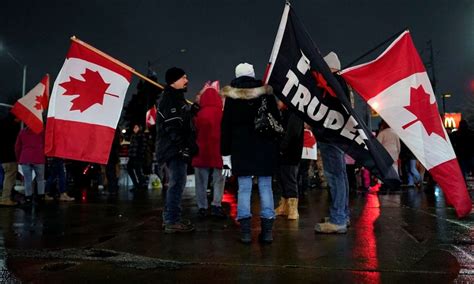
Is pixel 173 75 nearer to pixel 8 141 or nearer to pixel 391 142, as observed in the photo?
pixel 8 141

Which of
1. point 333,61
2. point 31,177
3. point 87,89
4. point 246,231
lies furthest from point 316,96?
point 31,177

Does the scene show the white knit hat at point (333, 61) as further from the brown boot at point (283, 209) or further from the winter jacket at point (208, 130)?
the brown boot at point (283, 209)

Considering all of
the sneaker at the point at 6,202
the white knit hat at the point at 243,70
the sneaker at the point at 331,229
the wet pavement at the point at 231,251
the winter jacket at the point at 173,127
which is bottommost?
the wet pavement at the point at 231,251

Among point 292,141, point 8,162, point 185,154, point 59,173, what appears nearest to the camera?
point 185,154

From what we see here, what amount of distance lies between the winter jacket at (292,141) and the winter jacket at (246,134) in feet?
4.82

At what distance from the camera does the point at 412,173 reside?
13.6 m

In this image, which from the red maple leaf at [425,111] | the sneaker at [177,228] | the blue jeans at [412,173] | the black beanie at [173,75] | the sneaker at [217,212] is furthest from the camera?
the blue jeans at [412,173]

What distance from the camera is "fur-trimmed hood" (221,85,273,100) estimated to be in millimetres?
4859

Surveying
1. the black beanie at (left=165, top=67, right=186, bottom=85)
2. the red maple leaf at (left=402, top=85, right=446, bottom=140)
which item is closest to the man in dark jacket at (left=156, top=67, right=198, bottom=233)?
the black beanie at (left=165, top=67, right=186, bottom=85)

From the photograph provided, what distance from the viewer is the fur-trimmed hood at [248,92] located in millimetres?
4859

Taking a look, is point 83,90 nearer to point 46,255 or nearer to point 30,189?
point 46,255

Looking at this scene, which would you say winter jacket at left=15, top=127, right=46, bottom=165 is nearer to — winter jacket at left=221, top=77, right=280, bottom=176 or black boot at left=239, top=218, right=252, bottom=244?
winter jacket at left=221, top=77, right=280, bottom=176

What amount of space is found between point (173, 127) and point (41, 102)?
4.56m

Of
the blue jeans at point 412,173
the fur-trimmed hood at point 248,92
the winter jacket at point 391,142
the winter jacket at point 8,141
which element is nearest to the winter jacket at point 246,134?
the fur-trimmed hood at point 248,92
